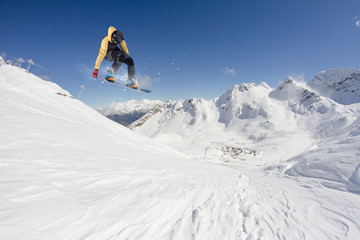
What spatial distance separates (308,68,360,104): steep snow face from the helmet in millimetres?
112445

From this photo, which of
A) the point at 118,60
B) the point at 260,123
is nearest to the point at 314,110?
the point at 260,123

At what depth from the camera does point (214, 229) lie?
99.1 inches

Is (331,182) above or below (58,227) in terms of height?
above

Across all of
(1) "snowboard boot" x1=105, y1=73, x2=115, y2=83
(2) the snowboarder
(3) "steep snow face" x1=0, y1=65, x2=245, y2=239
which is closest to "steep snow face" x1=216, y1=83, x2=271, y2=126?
(2) the snowboarder

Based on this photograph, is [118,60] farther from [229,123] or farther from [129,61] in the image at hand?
[229,123]

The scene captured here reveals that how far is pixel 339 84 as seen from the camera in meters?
84.6

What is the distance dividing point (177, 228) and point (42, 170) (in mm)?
3275

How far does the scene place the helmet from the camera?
26.3 ft

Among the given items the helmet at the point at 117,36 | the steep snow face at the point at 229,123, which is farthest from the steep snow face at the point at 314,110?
the helmet at the point at 117,36

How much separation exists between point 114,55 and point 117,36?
143 cm

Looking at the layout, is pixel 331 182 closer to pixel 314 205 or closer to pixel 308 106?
pixel 314 205

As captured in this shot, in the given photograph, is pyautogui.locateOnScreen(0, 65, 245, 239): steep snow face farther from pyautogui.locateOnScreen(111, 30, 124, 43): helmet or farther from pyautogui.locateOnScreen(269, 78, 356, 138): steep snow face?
pyautogui.locateOnScreen(269, 78, 356, 138): steep snow face

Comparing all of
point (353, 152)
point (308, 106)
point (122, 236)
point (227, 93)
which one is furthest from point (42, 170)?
point (227, 93)

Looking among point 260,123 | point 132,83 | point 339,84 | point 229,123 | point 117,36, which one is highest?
point 339,84
